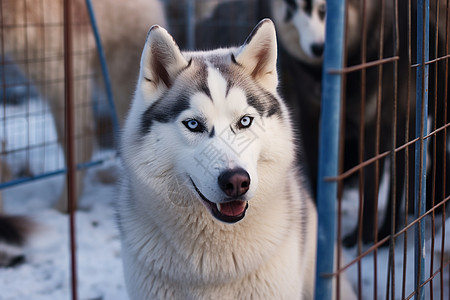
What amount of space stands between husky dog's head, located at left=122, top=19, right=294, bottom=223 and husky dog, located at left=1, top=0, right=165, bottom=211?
7.40 feet

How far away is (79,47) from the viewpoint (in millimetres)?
4168

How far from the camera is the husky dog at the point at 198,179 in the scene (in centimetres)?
184

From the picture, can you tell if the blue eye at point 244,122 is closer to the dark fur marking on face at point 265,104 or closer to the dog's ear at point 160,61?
the dark fur marking on face at point 265,104

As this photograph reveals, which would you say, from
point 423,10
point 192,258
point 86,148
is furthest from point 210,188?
point 86,148

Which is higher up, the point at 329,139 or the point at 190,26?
the point at 190,26

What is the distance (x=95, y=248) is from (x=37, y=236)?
0.39m

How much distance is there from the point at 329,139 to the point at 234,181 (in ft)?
1.32

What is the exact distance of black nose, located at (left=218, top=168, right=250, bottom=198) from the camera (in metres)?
1.65

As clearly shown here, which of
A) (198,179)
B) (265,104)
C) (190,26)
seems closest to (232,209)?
(198,179)

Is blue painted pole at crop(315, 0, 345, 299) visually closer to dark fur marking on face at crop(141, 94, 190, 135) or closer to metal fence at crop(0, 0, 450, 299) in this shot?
metal fence at crop(0, 0, 450, 299)

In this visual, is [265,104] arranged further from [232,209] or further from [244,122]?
[232,209]

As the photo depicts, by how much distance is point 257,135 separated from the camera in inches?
74.0

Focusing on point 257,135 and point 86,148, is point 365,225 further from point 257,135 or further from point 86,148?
point 86,148

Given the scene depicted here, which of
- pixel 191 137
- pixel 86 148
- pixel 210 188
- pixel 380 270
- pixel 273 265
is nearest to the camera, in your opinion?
pixel 210 188
